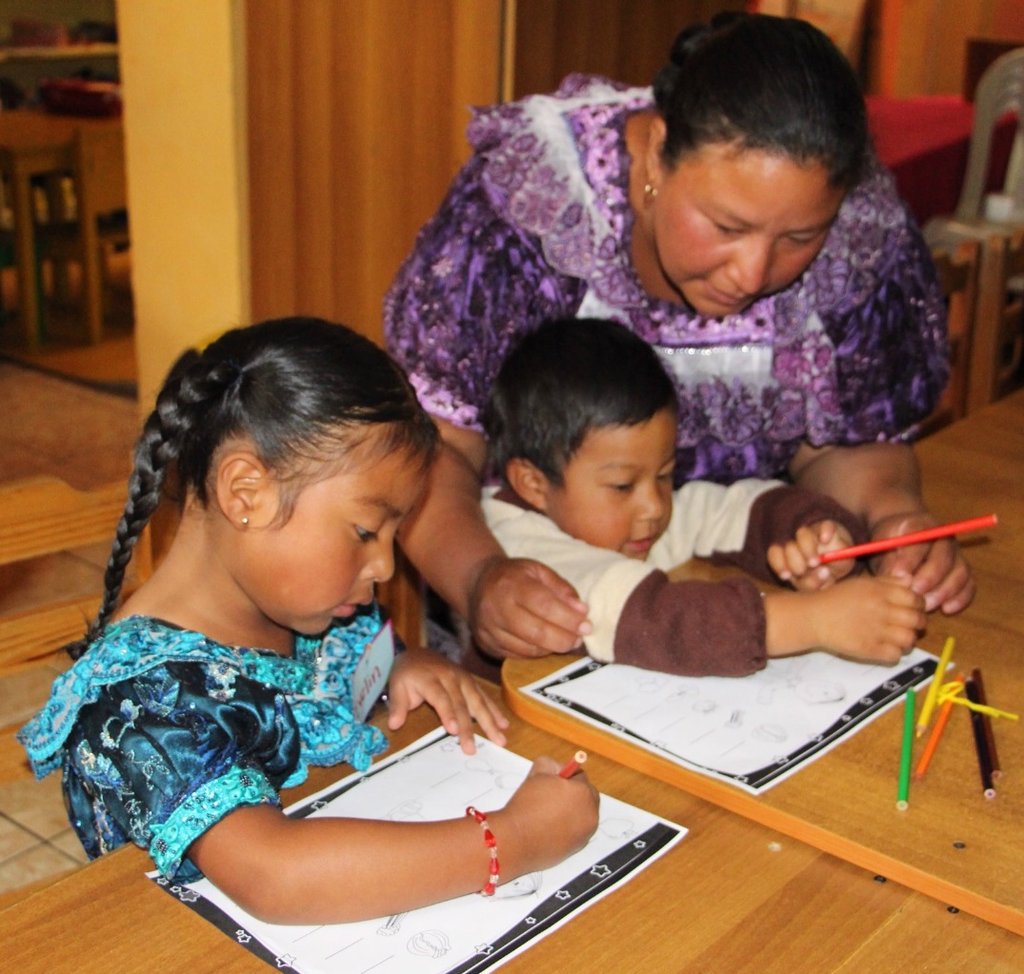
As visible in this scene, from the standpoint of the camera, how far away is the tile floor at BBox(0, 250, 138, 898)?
2.39 meters

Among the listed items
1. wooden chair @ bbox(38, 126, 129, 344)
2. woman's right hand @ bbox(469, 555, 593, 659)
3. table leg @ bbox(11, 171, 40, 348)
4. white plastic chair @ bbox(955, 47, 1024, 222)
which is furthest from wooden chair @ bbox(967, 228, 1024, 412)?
table leg @ bbox(11, 171, 40, 348)

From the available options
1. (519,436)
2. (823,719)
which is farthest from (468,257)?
(823,719)

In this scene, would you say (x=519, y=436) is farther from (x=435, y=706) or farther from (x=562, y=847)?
(x=562, y=847)

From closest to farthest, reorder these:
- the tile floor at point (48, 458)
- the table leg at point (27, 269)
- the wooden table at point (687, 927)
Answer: the wooden table at point (687, 927)
the tile floor at point (48, 458)
the table leg at point (27, 269)

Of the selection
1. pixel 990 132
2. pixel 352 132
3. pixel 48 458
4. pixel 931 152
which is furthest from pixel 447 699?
pixel 931 152

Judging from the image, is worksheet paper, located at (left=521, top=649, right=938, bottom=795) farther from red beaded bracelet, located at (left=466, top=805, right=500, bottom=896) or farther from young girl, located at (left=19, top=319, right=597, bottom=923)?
red beaded bracelet, located at (left=466, top=805, right=500, bottom=896)

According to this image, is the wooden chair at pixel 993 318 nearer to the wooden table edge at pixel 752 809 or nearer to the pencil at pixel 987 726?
the pencil at pixel 987 726

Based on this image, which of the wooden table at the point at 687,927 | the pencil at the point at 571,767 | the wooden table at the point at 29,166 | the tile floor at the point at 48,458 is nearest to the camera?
the wooden table at the point at 687,927

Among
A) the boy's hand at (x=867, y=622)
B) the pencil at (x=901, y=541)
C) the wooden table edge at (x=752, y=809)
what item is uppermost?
the pencil at (x=901, y=541)

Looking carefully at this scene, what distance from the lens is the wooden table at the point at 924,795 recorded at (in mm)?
1021

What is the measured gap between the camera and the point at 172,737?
1.02 meters

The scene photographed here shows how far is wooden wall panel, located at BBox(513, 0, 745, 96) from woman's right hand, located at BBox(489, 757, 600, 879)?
2043mm

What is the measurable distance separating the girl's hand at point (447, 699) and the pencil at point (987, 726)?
40 cm

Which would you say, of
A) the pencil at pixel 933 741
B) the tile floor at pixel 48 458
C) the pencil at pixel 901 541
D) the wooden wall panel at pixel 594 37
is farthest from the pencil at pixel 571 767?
the wooden wall panel at pixel 594 37
